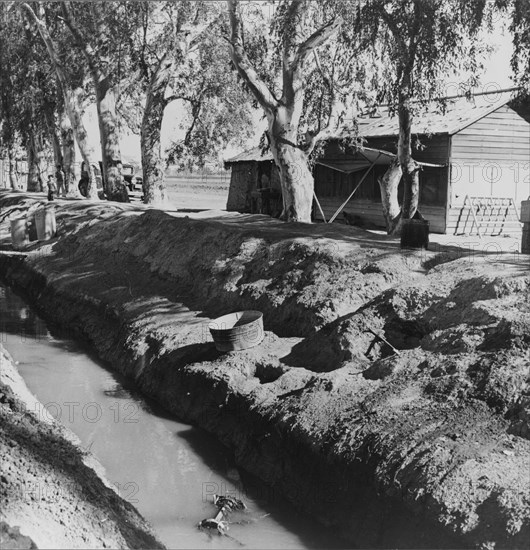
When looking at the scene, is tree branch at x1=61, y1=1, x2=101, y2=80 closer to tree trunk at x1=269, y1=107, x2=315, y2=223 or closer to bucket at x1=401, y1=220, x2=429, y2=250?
tree trunk at x1=269, y1=107, x2=315, y2=223

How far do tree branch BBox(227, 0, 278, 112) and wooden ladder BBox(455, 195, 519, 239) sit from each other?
8.63 meters

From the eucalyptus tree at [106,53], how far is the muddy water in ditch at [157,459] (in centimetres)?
1582

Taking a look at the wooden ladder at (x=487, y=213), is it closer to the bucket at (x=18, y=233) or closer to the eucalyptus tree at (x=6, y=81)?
the bucket at (x=18, y=233)

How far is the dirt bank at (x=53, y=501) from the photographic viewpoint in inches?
220

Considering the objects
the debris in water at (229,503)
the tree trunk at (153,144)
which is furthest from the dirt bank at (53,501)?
the tree trunk at (153,144)

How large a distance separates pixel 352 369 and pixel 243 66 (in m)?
11.4

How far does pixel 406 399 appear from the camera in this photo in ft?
26.6

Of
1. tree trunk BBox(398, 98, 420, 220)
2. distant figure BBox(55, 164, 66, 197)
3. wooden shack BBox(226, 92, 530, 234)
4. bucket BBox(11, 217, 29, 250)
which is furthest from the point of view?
distant figure BBox(55, 164, 66, 197)

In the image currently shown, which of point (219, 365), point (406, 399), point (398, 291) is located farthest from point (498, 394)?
point (219, 365)

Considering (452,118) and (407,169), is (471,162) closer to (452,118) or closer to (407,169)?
(452,118)

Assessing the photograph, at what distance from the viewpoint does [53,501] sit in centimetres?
605


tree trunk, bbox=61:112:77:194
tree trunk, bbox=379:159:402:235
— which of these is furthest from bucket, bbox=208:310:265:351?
tree trunk, bbox=61:112:77:194

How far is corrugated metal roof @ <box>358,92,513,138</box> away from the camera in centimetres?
2466

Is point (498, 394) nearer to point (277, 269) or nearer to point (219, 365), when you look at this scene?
point (219, 365)
